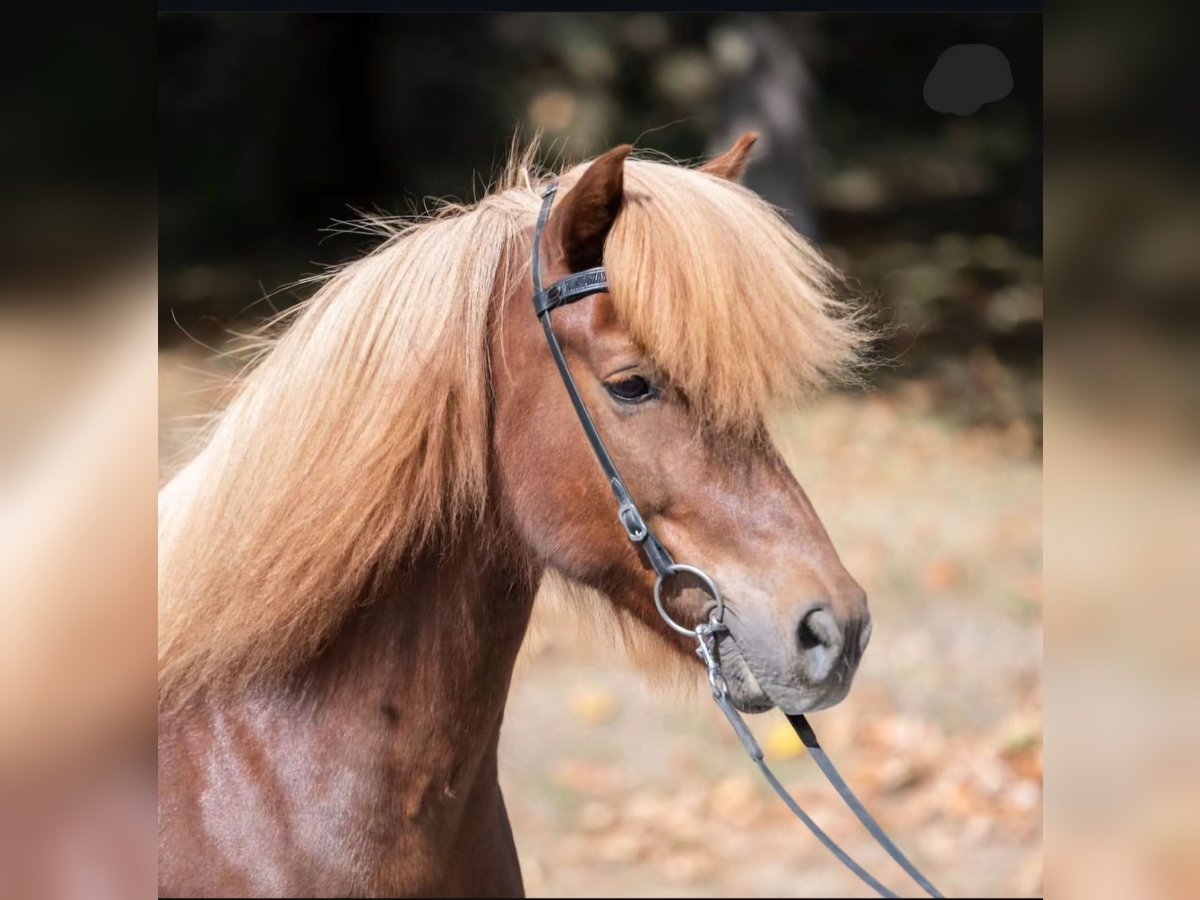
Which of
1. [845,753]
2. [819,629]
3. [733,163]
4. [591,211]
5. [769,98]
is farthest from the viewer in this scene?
[769,98]

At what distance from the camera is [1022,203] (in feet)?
25.2

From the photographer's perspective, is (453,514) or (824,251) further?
(824,251)

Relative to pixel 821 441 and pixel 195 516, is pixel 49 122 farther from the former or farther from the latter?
pixel 821 441

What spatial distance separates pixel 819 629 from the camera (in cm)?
137

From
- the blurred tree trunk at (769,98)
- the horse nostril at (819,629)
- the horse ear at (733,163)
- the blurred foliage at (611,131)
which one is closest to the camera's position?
the horse nostril at (819,629)

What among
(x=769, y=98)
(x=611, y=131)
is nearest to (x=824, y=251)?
(x=769, y=98)

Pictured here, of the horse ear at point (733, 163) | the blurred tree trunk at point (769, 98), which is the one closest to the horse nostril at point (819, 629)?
the horse ear at point (733, 163)

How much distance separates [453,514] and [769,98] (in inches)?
236

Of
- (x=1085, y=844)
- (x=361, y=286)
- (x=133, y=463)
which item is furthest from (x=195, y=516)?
(x=1085, y=844)

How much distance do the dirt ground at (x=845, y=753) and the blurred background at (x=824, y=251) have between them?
1cm

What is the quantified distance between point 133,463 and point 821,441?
540cm

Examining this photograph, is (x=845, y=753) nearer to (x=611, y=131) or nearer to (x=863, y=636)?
(x=863, y=636)

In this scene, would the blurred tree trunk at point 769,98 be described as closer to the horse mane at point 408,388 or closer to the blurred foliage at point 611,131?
the blurred foliage at point 611,131

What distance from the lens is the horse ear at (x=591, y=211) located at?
1417 mm
